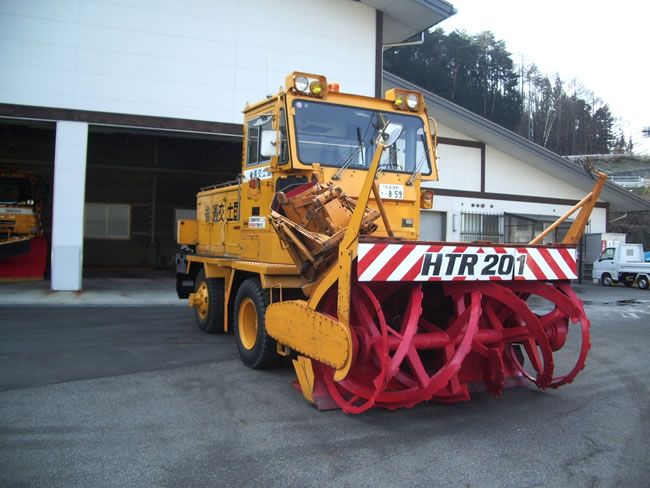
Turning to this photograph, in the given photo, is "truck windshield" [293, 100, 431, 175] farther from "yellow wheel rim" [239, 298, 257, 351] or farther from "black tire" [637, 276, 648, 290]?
"black tire" [637, 276, 648, 290]

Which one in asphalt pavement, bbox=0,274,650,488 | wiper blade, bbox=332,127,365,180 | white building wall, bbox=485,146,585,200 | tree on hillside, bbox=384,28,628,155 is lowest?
asphalt pavement, bbox=0,274,650,488

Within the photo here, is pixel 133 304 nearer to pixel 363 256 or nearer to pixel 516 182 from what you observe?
pixel 363 256

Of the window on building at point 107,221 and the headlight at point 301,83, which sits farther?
the window on building at point 107,221

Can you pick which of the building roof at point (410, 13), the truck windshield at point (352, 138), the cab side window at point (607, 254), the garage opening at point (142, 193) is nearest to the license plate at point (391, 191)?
the truck windshield at point (352, 138)

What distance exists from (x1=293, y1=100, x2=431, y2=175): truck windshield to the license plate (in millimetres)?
241

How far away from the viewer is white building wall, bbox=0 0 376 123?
1336 cm

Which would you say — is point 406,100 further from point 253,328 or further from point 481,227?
point 481,227

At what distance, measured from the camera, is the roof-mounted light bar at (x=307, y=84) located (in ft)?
21.0

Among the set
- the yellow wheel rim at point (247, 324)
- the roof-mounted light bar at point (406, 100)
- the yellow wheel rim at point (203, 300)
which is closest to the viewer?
the yellow wheel rim at point (247, 324)

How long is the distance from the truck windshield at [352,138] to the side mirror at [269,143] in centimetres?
27

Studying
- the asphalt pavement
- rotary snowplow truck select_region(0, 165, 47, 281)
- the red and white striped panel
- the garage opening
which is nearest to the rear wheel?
the garage opening

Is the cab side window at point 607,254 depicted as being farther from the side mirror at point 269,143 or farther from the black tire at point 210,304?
the side mirror at point 269,143

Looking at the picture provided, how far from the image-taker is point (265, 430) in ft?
14.8

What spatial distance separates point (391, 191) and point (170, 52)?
10050 millimetres
